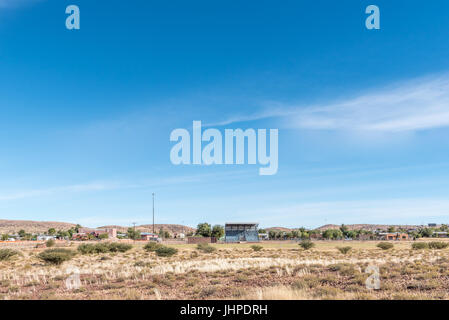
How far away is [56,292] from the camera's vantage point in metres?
18.1

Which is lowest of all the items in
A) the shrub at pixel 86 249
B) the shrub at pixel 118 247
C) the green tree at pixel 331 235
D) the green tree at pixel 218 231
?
the green tree at pixel 331 235

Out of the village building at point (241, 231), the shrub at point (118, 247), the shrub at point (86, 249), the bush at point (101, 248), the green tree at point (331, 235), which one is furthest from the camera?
the green tree at point (331, 235)

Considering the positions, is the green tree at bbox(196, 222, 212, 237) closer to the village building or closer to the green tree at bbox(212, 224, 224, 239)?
the green tree at bbox(212, 224, 224, 239)

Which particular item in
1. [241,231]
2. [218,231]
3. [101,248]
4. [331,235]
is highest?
[101,248]

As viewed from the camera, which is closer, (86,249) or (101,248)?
(86,249)

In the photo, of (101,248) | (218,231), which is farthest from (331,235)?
(101,248)

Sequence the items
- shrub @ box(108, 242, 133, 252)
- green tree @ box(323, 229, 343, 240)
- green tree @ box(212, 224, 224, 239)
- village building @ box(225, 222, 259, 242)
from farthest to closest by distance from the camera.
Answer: green tree @ box(323, 229, 343, 240) → green tree @ box(212, 224, 224, 239) → village building @ box(225, 222, 259, 242) → shrub @ box(108, 242, 133, 252)

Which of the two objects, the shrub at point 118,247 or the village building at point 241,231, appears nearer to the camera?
the shrub at point 118,247

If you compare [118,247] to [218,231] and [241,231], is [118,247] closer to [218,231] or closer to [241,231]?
[241,231]

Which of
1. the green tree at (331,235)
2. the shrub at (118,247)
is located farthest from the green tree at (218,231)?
the shrub at (118,247)

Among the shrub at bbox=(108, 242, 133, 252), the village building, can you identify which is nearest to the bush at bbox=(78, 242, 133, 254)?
the shrub at bbox=(108, 242, 133, 252)

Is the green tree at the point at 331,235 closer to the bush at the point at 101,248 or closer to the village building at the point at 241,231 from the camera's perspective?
the village building at the point at 241,231
